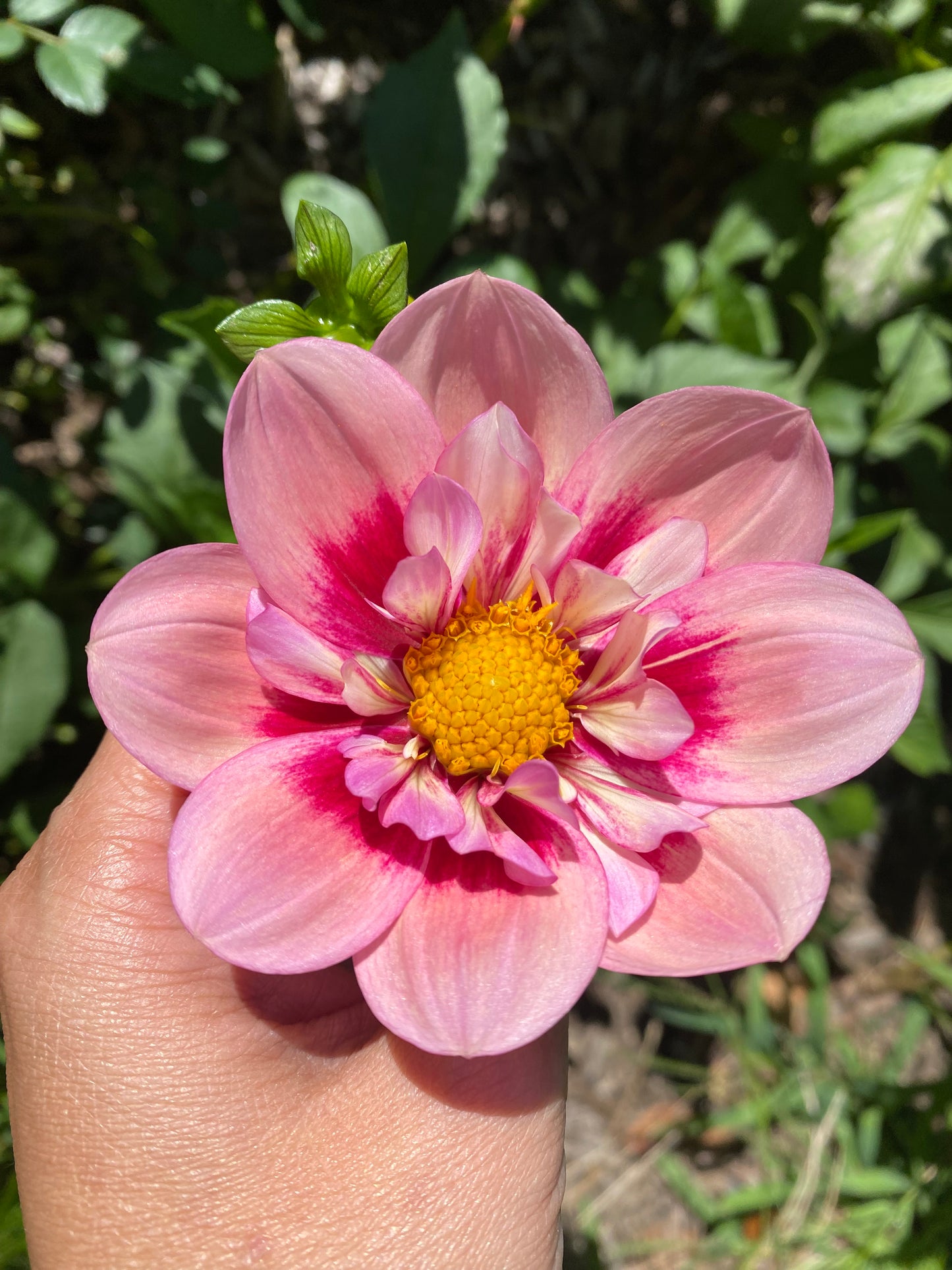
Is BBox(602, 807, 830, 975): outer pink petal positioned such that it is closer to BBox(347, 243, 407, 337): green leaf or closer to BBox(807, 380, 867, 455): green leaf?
BBox(347, 243, 407, 337): green leaf

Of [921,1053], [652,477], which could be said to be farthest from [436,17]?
[921,1053]

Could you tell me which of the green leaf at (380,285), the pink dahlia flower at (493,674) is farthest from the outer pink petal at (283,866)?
the green leaf at (380,285)

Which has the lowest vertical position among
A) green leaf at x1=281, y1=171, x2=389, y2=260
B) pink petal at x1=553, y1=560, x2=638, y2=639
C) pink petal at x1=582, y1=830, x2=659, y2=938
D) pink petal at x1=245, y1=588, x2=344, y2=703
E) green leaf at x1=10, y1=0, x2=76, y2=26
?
pink petal at x1=582, y1=830, x2=659, y2=938

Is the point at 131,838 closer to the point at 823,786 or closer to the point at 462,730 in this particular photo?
the point at 462,730

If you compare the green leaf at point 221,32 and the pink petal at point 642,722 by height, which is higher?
the green leaf at point 221,32

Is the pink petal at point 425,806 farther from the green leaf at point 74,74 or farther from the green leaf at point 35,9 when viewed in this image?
the green leaf at point 35,9

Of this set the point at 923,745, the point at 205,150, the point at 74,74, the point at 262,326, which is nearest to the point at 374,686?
the point at 262,326

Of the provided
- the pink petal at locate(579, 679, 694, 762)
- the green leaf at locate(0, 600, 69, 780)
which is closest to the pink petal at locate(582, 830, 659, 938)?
the pink petal at locate(579, 679, 694, 762)

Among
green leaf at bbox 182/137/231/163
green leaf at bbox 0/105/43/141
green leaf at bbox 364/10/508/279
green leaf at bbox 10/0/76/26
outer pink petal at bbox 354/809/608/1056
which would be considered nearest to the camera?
outer pink petal at bbox 354/809/608/1056
